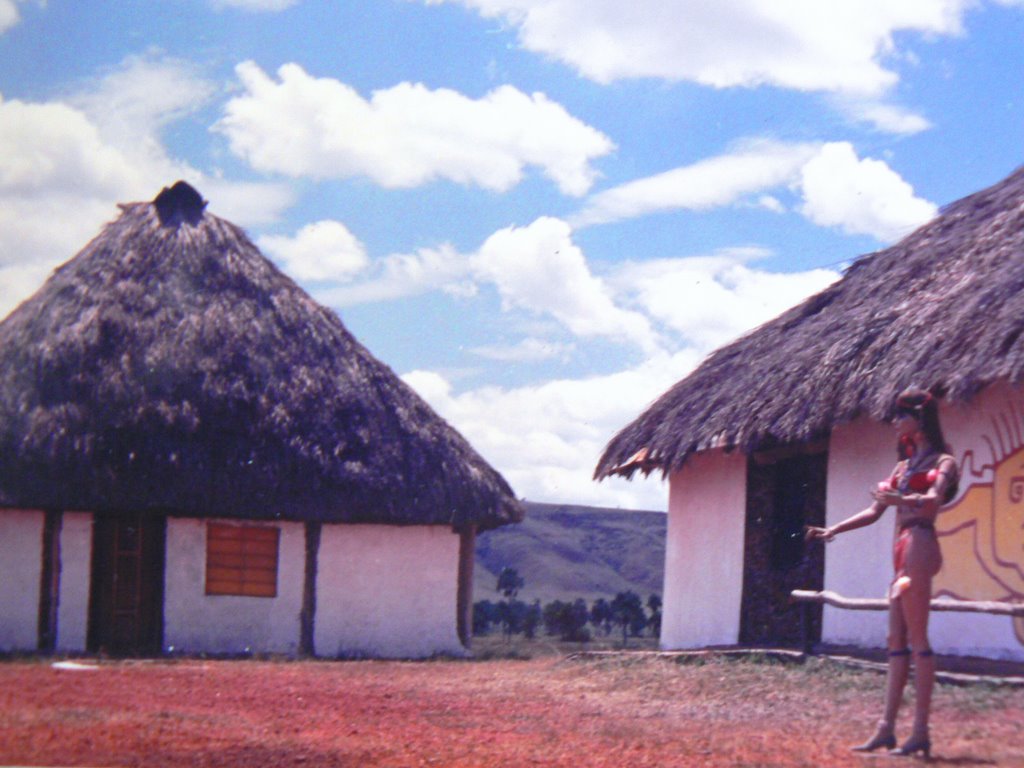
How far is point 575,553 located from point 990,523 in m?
30.9

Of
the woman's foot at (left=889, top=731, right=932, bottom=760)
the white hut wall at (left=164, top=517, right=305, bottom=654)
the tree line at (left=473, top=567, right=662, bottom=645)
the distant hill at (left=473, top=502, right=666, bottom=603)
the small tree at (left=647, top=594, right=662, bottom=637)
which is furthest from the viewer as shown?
the distant hill at (left=473, top=502, right=666, bottom=603)

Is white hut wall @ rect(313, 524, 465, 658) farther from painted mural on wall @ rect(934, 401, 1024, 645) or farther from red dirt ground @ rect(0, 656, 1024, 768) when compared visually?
painted mural on wall @ rect(934, 401, 1024, 645)

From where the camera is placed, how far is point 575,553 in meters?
39.6

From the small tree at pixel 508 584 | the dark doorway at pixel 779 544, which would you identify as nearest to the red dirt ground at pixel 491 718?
the dark doorway at pixel 779 544

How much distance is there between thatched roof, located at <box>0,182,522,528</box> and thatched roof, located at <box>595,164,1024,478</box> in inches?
126

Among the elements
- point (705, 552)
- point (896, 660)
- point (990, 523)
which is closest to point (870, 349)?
point (990, 523)

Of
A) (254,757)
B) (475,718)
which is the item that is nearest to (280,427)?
(475,718)

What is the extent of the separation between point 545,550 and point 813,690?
103 feet

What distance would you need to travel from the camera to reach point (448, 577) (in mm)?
16047

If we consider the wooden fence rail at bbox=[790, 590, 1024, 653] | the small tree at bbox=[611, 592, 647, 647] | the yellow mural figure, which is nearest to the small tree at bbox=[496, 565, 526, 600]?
the small tree at bbox=[611, 592, 647, 647]

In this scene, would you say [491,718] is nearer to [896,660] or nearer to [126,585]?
[896,660]

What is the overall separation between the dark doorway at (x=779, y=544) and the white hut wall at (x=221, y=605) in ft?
18.5

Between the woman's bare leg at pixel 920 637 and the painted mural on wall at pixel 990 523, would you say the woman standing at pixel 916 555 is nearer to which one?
the woman's bare leg at pixel 920 637

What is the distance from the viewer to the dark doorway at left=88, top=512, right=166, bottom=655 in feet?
47.2
